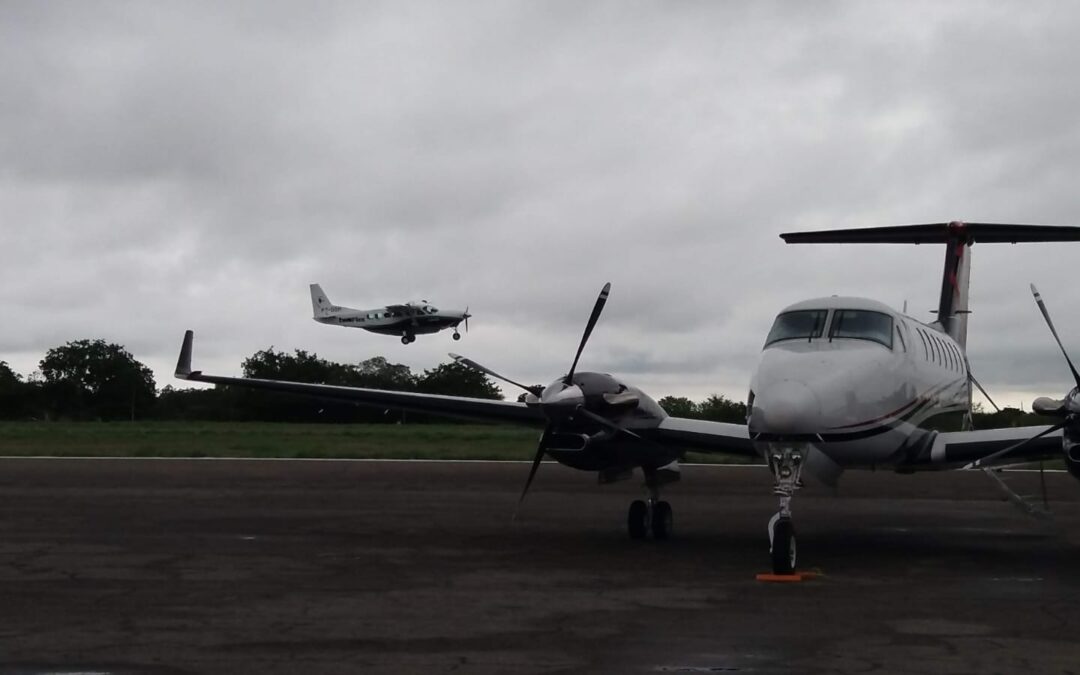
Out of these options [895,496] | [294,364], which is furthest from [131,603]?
[294,364]

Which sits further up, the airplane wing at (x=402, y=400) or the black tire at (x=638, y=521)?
the airplane wing at (x=402, y=400)

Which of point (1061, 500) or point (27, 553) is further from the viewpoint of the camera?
point (1061, 500)

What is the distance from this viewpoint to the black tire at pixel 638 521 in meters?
17.3

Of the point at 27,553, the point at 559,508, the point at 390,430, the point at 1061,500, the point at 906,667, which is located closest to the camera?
the point at 906,667

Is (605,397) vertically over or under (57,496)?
over

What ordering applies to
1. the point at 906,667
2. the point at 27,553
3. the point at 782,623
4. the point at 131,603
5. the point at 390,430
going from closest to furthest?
the point at 906,667
the point at 782,623
the point at 131,603
the point at 27,553
the point at 390,430

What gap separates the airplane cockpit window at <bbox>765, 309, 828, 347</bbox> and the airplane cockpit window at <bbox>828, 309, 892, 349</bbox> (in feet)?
0.56

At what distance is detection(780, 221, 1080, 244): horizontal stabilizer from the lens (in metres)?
22.7

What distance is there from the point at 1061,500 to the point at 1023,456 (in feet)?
38.2

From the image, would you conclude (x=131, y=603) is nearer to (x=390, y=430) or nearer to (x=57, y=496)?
(x=57, y=496)

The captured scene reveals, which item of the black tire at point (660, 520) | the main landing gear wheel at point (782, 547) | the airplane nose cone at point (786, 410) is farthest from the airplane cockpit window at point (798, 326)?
the black tire at point (660, 520)

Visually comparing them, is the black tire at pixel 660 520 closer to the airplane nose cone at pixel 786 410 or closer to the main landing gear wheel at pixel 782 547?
the airplane nose cone at pixel 786 410

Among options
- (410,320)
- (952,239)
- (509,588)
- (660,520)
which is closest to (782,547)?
(509,588)

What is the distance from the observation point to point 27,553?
14539 millimetres
